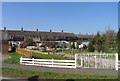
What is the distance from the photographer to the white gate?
21.8 meters

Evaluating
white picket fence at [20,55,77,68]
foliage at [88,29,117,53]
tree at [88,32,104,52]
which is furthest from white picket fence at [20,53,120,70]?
tree at [88,32,104,52]

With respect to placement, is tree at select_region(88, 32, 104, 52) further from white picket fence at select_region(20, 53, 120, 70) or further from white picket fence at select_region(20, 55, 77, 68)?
white picket fence at select_region(20, 53, 120, 70)

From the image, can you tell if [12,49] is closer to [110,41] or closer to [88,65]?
[110,41]

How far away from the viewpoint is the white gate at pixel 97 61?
21797 millimetres

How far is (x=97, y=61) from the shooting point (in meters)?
22.4

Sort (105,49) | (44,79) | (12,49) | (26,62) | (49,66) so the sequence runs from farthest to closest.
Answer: (12,49) < (105,49) < (26,62) < (49,66) < (44,79)

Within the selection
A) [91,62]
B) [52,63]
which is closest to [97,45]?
[52,63]

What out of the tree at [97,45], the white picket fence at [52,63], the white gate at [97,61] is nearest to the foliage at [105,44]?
the tree at [97,45]

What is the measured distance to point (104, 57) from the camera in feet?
73.2

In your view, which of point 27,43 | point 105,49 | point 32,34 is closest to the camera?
point 105,49

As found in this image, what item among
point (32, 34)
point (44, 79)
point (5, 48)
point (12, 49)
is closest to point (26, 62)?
point (44, 79)

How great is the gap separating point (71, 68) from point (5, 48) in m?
37.1

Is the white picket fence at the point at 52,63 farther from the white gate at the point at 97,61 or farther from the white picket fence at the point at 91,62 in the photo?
the white gate at the point at 97,61

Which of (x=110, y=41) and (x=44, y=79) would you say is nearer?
(x=44, y=79)
